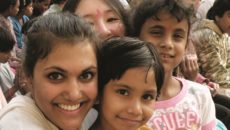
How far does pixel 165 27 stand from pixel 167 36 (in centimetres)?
3

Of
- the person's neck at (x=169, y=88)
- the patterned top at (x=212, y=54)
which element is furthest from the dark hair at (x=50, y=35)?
the patterned top at (x=212, y=54)

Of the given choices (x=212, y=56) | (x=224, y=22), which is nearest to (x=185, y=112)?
(x=212, y=56)

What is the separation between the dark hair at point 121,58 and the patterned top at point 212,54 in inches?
57.2

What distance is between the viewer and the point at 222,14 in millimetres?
3289

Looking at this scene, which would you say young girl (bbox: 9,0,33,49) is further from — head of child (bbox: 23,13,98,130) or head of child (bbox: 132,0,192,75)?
head of child (bbox: 23,13,98,130)

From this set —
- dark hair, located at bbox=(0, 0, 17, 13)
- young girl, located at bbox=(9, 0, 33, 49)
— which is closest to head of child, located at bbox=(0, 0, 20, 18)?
dark hair, located at bbox=(0, 0, 17, 13)

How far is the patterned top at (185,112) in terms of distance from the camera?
1.57m

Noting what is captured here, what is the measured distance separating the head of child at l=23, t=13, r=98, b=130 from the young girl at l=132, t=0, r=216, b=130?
0.39 meters

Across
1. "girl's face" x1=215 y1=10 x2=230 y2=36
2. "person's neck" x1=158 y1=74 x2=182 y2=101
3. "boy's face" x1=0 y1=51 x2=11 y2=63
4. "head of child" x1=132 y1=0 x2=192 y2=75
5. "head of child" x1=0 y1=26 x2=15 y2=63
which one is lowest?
"boy's face" x1=0 y1=51 x2=11 y2=63

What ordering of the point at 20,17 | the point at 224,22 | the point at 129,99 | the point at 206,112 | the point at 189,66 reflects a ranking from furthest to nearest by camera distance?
1. the point at 20,17
2. the point at 224,22
3. the point at 189,66
4. the point at 206,112
5. the point at 129,99

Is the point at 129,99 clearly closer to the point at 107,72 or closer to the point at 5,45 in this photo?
the point at 107,72

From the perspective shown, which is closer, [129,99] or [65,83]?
[65,83]

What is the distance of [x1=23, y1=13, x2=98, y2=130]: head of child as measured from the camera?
1127 mm

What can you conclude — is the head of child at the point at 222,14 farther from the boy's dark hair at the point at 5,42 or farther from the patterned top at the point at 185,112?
the patterned top at the point at 185,112
